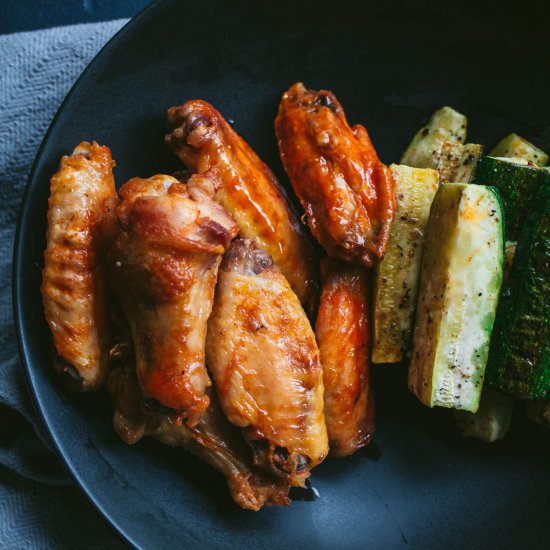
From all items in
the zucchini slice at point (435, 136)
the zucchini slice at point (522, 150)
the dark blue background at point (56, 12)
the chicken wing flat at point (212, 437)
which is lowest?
the chicken wing flat at point (212, 437)

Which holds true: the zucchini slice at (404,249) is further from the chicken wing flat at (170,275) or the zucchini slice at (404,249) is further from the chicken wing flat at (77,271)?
the chicken wing flat at (77,271)

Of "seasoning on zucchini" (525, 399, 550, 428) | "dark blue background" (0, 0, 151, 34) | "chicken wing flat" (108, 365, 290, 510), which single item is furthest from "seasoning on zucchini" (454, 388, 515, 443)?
"dark blue background" (0, 0, 151, 34)

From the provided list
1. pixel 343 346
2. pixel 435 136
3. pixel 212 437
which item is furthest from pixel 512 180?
pixel 212 437

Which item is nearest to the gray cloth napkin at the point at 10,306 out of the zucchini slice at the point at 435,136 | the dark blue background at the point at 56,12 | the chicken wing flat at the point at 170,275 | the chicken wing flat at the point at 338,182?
the dark blue background at the point at 56,12

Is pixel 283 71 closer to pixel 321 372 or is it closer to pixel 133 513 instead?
pixel 321 372

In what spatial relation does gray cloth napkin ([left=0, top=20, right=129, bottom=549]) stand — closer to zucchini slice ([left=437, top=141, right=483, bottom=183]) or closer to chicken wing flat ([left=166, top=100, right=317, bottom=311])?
chicken wing flat ([left=166, top=100, right=317, bottom=311])

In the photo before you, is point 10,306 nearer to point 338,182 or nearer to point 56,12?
point 56,12
